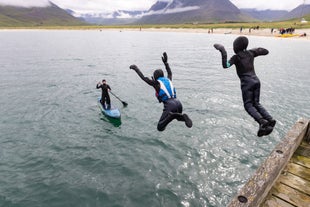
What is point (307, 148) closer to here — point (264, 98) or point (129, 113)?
point (129, 113)

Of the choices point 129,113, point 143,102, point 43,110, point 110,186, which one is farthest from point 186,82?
point 110,186

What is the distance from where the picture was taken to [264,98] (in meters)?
21.5

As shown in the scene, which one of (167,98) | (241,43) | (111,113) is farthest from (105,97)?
(241,43)

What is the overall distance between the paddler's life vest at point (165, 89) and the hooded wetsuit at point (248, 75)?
8.11 ft

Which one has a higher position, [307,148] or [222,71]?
[307,148]

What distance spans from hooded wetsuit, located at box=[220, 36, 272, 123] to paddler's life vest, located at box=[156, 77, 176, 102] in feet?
8.11

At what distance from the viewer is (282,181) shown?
6.48 meters

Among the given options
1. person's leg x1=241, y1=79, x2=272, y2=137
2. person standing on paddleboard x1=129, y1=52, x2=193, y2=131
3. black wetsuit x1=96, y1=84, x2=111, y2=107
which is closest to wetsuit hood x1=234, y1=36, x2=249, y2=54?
person's leg x1=241, y1=79, x2=272, y2=137

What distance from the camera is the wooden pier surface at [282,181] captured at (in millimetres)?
5227

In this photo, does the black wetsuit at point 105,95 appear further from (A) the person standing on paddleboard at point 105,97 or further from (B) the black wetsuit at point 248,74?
(B) the black wetsuit at point 248,74

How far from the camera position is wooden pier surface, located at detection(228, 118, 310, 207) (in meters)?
5.23

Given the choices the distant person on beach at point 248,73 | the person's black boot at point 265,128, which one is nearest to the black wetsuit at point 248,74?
the distant person on beach at point 248,73

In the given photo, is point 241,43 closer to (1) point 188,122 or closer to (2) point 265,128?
(2) point 265,128

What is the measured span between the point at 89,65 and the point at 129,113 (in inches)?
1003
